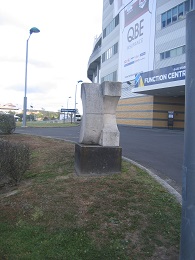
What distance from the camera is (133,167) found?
7.27m

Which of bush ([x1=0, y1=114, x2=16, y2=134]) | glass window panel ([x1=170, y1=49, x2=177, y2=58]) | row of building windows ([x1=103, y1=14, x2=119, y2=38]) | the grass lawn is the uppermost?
row of building windows ([x1=103, y1=14, x2=119, y2=38])

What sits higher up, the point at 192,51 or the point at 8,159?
the point at 192,51

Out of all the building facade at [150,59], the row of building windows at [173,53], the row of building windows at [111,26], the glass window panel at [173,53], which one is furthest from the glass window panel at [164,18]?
the row of building windows at [111,26]

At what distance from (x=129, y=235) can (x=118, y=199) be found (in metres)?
1.05

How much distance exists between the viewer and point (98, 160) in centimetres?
653

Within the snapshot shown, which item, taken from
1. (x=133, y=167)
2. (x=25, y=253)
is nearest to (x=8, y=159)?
→ (x=133, y=167)

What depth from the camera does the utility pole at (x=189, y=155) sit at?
2.61 meters

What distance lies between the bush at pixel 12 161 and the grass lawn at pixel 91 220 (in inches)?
28.4

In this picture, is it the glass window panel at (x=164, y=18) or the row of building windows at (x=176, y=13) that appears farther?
the glass window panel at (x=164, y=18)

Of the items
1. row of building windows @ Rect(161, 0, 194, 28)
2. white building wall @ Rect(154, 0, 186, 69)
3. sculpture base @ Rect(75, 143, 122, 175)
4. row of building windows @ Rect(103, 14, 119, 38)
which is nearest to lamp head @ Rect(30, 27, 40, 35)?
white building wall @ Rect(154, 0, 186, 69)

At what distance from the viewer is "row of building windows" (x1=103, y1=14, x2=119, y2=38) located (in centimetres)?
4535

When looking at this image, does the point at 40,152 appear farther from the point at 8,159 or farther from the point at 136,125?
the point at 136,125

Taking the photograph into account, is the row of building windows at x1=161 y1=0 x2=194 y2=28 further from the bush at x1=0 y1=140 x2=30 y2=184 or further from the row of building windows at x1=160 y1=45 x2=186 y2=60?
the bush at x1=0 y1=140 x2=30 y2=184

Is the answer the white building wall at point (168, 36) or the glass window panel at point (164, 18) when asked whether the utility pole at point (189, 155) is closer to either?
the white building wall at point (168, 36)
